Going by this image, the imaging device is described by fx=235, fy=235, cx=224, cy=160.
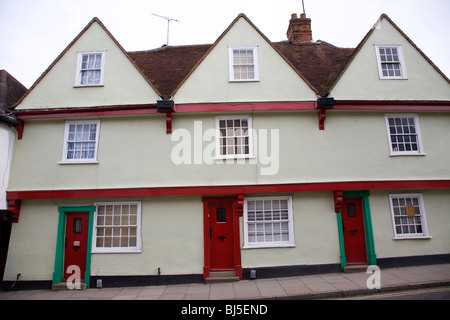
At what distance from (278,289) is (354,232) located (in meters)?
3.85

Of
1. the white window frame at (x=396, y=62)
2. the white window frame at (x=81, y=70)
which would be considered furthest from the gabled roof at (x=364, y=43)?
the white window frame at (x=81, y=70)

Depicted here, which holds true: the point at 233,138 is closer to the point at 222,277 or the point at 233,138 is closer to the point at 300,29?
the point at 222,277

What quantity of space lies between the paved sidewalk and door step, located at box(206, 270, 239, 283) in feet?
0.51

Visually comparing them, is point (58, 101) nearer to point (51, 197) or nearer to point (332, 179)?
point (51, 197)

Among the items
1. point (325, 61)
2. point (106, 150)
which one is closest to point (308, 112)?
point (325, 61)

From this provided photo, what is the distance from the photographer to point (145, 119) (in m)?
9.13

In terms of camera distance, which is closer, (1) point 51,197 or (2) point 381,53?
(1) point 51,197

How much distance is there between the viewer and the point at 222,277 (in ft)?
26.5

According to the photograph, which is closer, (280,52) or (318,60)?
(280,52)

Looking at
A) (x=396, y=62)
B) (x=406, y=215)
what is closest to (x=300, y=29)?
(x=396, y=62)

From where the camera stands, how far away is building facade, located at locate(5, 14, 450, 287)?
27.5 ft

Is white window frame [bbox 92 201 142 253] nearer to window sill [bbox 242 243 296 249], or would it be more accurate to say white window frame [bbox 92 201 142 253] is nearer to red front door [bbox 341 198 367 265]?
window sill [bbox 242 243 296 249]

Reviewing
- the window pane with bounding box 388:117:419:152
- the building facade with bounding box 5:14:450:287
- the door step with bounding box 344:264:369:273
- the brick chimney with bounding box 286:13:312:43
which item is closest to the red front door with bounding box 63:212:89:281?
the building facade with bounding box 5:14:450:287
